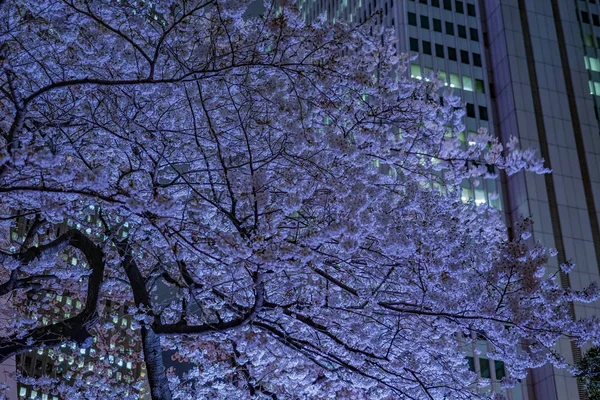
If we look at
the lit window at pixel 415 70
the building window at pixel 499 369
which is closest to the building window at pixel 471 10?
the lit window at pixel 415 70

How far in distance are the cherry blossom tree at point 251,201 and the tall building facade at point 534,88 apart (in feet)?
99.5

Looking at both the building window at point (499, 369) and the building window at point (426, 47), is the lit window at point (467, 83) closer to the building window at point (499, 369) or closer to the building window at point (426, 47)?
the building window at point (426, 47)

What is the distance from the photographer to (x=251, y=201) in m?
7.31

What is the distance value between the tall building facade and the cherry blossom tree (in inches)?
1194

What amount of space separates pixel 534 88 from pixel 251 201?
43553mm

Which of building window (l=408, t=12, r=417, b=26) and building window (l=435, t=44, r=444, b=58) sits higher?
building window (l=408, t=12, r=417, b=26)

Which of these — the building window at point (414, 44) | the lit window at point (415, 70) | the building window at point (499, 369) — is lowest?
the building window at point (499, 369)

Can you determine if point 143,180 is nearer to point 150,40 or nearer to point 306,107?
point 150,40

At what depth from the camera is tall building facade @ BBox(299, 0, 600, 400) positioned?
1649 inches

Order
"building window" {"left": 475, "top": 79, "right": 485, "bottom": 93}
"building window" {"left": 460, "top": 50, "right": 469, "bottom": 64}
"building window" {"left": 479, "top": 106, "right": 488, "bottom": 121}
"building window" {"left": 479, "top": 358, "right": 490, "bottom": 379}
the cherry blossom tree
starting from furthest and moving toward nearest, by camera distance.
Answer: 1. "building window" {"left": 460, "top": 50, "right": 469, "bottom": 64}
2. "building window" {"left": 475, "top": 79, "right": 485, "bottom": 93}
3. "building window" {"left": 479, "top": 106, "right": 488, "bottom": 121}
4. "building window" {"left": 479, "top": 358, "right": 490, "bottom": 379}
5. the cherry blossom tree

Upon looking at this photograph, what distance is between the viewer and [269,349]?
10.1m

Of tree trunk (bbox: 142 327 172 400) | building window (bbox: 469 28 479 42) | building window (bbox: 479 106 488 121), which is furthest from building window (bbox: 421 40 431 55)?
tree trunk (bbox: 142 327 172 400)

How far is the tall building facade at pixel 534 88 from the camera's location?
1649 inches

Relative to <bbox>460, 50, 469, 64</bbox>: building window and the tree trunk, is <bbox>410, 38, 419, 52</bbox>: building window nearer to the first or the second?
<bbox>460, 50, 469, 64</bbox>: building window
